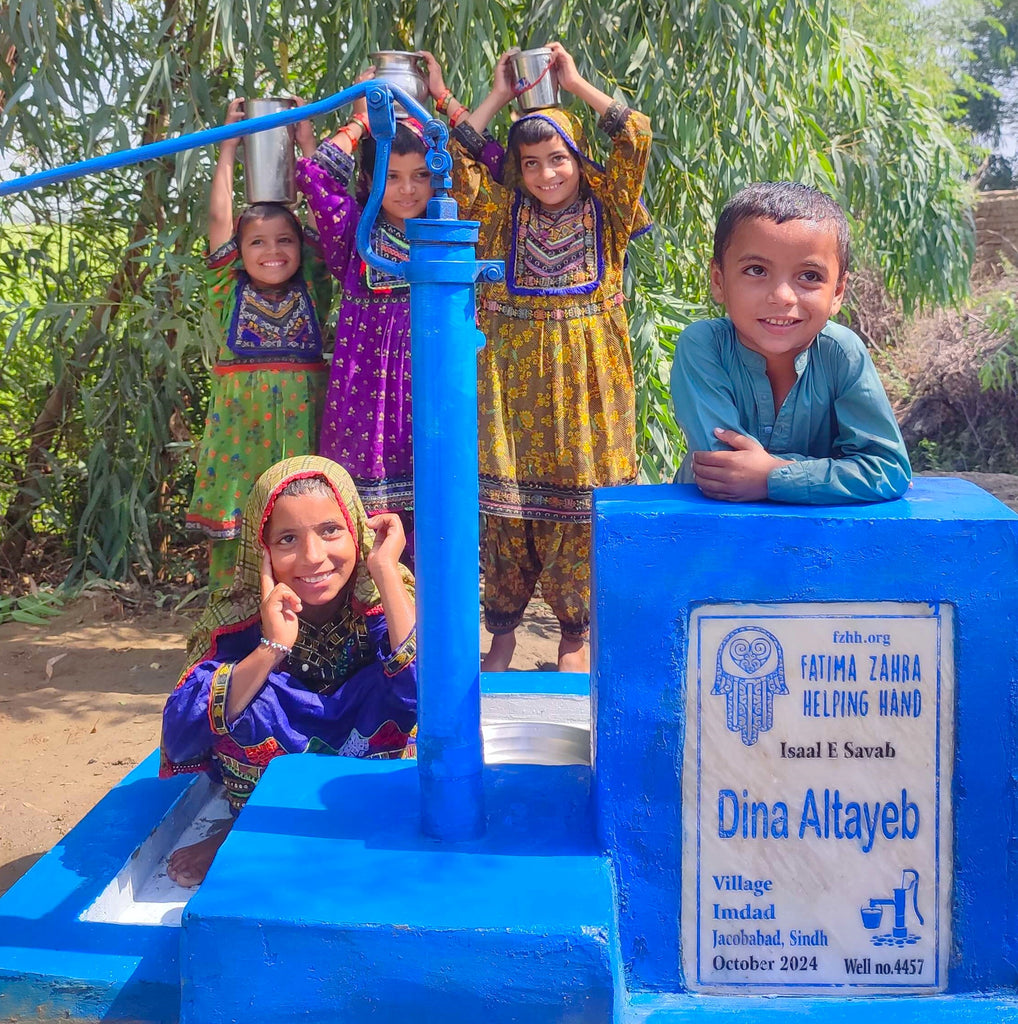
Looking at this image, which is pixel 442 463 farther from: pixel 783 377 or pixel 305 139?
pixel 305 139

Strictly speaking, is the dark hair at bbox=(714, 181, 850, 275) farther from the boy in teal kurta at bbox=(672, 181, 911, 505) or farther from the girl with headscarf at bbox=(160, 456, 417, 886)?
the girl with headscarf at bbox=(160, 456, 417, 886)

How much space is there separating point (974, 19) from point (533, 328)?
22.3m

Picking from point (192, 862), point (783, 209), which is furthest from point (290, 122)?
point (192, 862)

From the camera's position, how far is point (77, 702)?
3.84 m

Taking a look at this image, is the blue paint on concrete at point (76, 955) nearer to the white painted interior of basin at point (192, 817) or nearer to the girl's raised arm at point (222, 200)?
the white painted interior of basin at point (192, 817)

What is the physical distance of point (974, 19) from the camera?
22.4 meters

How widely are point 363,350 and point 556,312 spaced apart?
1.84 ft

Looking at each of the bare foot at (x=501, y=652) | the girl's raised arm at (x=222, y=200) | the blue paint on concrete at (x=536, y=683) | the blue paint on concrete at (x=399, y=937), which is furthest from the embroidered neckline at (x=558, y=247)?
the blue paint on concrete at (x=399, y=937)

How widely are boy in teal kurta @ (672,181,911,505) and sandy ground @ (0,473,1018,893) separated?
6.11 ft

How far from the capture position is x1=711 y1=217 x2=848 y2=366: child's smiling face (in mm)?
1946

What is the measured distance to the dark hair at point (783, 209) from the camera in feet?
6.38

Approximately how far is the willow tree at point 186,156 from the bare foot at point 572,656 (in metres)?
0.98

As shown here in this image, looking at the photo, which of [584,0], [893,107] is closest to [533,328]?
[584,0]

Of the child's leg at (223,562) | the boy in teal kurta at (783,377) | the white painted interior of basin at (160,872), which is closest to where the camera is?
the boy in teal kurta at (783,377)
